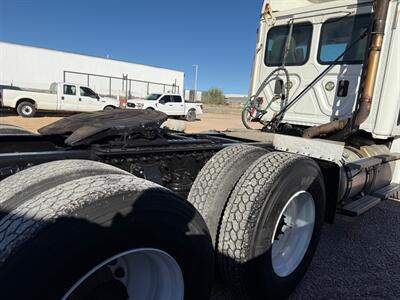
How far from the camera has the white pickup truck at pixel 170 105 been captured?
21.4m

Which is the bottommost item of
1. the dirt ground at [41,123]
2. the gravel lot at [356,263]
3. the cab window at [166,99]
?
the dirt ground at [41,123]

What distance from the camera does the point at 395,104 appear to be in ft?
13.8

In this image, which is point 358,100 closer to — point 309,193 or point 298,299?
point 309,193

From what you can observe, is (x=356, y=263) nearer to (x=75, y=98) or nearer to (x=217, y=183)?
(x=217, y=183)

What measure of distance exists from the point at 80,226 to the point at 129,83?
35.5 meters

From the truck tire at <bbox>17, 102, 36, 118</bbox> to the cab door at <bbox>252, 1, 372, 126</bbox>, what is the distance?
662 inches

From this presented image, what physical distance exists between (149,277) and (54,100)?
19534 mm

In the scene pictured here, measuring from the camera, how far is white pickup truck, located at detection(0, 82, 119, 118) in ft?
59.5

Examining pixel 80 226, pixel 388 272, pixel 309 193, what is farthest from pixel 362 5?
pixel 80 226

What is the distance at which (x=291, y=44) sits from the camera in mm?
5102

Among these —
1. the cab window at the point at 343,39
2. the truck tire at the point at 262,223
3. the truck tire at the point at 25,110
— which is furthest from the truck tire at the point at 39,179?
the truck tire at the point at 25,110

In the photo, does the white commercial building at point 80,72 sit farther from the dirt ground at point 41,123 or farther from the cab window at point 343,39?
the cab window at point 343,39

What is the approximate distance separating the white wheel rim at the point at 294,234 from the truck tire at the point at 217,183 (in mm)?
593

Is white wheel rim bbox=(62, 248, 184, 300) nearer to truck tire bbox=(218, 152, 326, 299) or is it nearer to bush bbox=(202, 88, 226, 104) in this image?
truck tire bbox=(218, 152, 326, 299)
